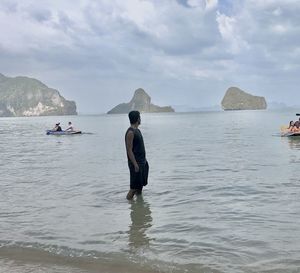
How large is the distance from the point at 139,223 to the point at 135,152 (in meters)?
2.09

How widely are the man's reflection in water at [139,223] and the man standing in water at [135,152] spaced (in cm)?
54

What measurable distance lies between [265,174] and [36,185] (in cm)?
839

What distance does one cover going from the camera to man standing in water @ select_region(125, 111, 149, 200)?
1055 centimetres

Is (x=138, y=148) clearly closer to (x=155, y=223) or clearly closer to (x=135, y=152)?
(x=135, y=152)

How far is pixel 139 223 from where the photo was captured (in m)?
9.22

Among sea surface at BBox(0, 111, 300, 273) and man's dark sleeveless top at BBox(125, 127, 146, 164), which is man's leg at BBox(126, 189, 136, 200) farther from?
man's dark sleeveless top at BBox(125, 127, 146, 164)

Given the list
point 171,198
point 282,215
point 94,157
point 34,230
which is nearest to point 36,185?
point 171,198

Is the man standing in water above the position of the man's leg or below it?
above

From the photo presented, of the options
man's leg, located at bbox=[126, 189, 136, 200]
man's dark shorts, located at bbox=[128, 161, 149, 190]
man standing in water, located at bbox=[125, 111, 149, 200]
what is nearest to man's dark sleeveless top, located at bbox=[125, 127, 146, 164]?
man standing in water, located at bbox=[125, 111, 149, 200]

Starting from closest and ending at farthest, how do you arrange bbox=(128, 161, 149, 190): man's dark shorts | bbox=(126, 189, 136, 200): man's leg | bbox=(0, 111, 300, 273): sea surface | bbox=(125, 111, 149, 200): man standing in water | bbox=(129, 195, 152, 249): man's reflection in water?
bbox=(0, 111, 300, 273): sea surface → bbox=(129, 195, 152, 249): man's reflection in water → bbox=(125, 111, 149, 200): man standing in water → bbox=(128, 161, 149, 190): man's dark shorts → bbox=(126, 189, 136, 200): man's leg

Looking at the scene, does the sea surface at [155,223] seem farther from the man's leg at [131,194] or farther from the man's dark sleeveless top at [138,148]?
the man's dark sleeveless top at [138,148]

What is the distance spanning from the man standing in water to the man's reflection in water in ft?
1.76

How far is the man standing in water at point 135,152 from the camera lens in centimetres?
1055

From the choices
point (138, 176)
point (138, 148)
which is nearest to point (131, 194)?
point (138, 176)
